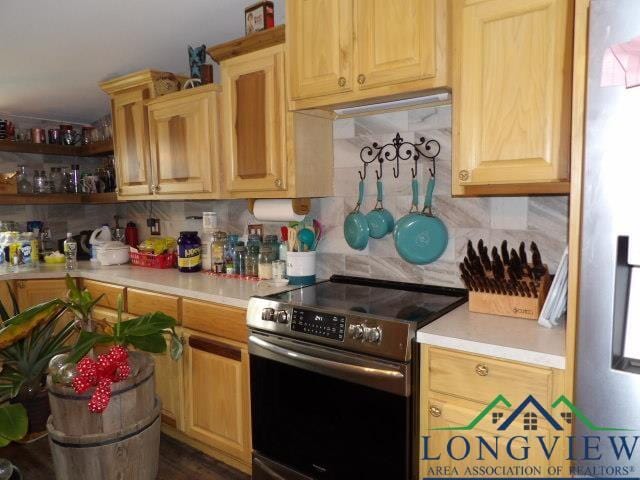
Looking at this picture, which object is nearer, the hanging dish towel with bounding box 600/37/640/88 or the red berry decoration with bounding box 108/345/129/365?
the hanging dish towel with bounding box 600/37/640/88

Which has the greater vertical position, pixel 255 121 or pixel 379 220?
pixel 255 121

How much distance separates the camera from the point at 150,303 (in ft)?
8.15

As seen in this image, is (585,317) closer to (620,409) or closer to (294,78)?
(620,409)

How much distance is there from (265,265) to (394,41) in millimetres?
1283

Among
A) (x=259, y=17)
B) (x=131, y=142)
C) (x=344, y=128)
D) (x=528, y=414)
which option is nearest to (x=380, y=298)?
(x=528, y=414)

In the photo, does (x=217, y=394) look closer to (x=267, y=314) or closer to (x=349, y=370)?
(x=267, y=314)

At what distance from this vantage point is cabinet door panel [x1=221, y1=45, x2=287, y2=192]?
2.14m

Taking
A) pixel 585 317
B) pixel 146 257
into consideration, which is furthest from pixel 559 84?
pixel 146 257

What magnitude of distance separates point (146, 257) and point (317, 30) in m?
1.94

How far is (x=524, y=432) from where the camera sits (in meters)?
1.35

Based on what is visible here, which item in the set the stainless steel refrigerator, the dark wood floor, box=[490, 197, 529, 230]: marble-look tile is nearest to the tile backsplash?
box=[490, 197, 529, 230]: marble-look tile

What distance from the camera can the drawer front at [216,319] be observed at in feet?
6.79

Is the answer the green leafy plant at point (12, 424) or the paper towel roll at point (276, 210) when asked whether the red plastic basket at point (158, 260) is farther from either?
the green leafy plant at point (12, 424)

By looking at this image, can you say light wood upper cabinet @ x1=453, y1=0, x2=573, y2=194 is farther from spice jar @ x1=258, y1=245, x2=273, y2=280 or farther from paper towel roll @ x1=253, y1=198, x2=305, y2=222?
spice jar @ x1=258, y1=245, x2=273, y2=280
